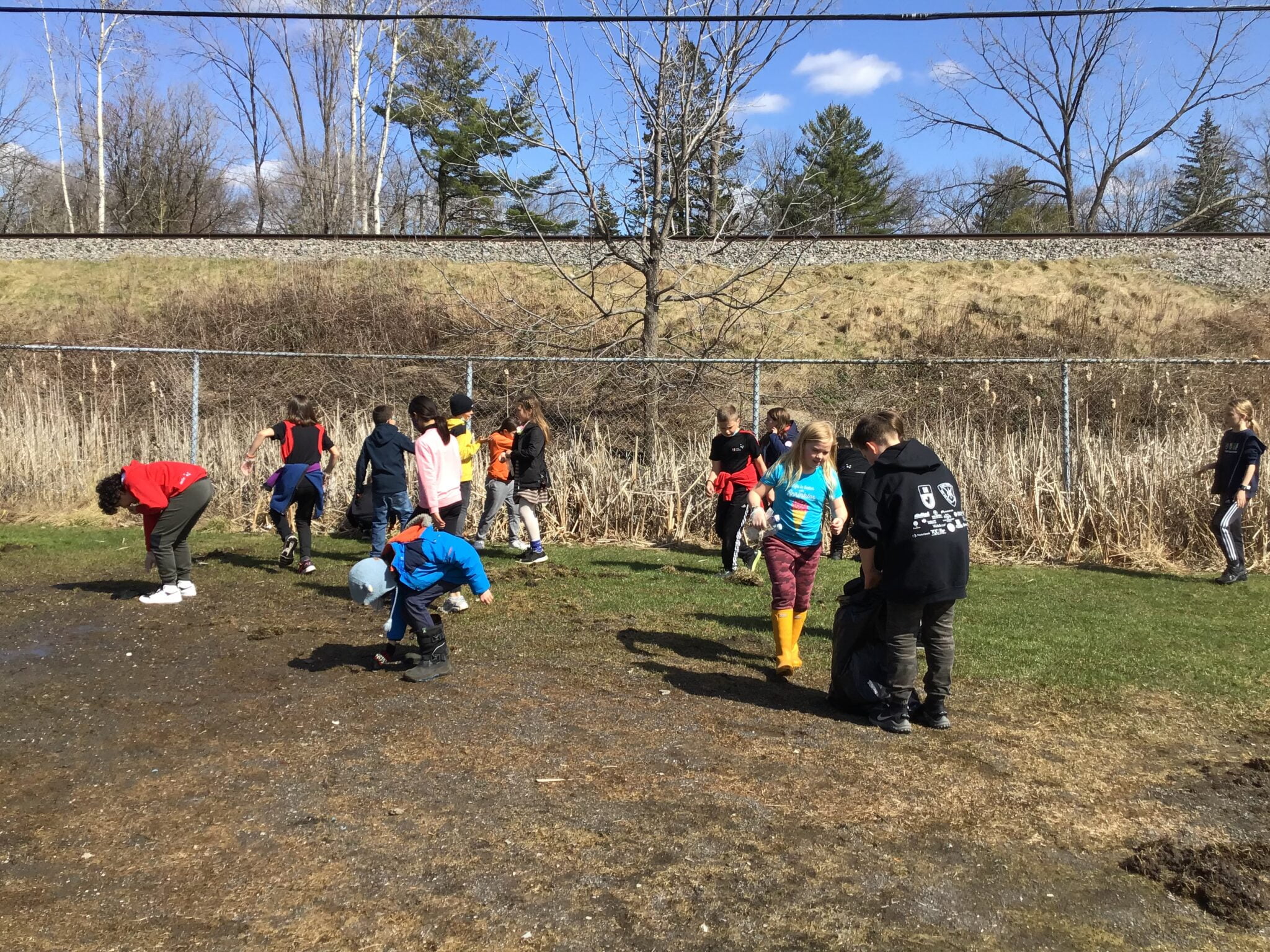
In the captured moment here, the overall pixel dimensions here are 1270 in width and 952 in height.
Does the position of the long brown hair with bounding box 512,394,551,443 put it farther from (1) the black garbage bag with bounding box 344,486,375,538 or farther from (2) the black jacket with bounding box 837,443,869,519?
(2) the black jacket with bounding box 837,443,869,519

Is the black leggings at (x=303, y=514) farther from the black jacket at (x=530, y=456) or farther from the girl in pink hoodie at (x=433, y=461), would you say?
the black jacket at (x=530, y=456)

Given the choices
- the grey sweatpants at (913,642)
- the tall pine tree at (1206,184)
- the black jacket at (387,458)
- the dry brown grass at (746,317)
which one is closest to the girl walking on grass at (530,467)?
the black jacket at (387,458)

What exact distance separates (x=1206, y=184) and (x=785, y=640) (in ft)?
162

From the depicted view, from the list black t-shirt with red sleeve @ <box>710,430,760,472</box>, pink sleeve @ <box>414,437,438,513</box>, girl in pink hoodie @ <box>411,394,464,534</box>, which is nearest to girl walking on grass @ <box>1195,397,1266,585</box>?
black t-shirt with red sleeve @ <box>710,430,760,472</box>

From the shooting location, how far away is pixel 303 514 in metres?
9.42

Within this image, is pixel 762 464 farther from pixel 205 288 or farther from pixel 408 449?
pixel 205 288

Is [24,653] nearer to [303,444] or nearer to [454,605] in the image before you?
[454,605]

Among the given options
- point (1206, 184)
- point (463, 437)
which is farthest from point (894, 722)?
point (1206, 184)

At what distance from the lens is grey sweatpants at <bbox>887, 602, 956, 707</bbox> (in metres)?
5.02

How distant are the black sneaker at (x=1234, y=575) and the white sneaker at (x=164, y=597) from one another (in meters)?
9.91

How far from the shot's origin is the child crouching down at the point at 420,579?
5598mm

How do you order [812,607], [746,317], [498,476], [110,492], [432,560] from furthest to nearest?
[746,317]
[498,476]
[812,607]
[110,492]
[432,560]

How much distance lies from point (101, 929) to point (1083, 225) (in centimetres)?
4555

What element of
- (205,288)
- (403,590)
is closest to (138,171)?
(205,288)
